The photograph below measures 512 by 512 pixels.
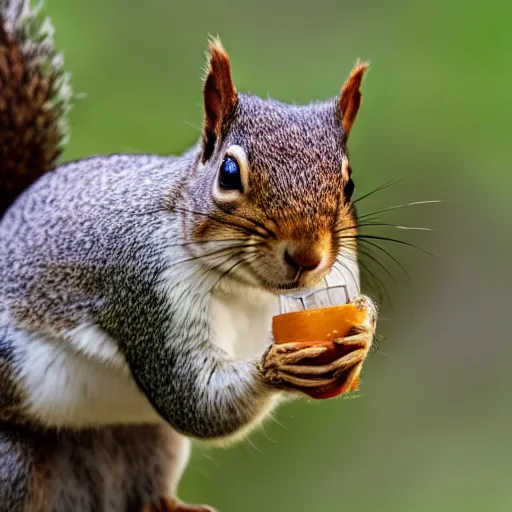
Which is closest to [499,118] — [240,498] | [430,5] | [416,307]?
[430,5]

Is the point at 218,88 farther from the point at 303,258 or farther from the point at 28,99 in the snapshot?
the point at 28,99

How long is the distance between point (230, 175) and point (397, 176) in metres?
1.44

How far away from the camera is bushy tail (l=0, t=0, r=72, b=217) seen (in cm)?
163

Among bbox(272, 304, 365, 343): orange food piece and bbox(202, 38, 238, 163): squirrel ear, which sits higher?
bbox(202, 38, 238, 163): squirrel ear

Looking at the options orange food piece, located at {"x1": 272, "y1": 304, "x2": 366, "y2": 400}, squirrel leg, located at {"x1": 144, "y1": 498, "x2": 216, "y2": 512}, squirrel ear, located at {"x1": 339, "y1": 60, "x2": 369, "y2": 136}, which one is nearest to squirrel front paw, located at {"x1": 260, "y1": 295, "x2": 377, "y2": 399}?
orange food piece, located at {"x1": 272, "y1": 304, "x2": 366, "y2": 400}

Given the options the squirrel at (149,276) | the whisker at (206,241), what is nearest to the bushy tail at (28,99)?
the squirrel at (149,276)

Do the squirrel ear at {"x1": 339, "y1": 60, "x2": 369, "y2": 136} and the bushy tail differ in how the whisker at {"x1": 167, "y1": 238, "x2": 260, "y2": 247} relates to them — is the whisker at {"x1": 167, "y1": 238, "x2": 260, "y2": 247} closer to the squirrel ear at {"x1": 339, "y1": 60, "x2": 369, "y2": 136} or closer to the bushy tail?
the squirrel ear at {"x1": 339, "y1": 60, "x2": 369, "y2": 136}

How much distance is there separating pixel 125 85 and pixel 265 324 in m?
1.40

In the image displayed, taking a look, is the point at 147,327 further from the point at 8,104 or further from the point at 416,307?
the point at 416,307

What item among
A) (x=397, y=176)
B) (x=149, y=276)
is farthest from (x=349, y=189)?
(x=397, y=176)

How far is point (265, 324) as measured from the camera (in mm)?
1397

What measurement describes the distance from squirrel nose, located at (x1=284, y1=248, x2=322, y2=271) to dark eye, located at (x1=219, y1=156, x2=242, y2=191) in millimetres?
108

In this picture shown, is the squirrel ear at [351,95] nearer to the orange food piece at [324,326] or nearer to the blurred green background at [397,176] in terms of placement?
the orange food piece at [324,326]

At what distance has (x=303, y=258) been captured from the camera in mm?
1097
